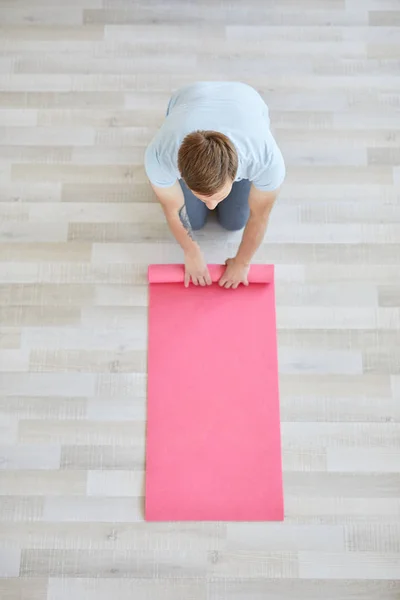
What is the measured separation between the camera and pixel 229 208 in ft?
5.90

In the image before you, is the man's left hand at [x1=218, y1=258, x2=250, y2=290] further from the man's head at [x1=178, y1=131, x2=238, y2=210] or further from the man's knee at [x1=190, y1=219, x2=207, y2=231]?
the man's head at [x1=178, y1=131, x2=238, y2=210]

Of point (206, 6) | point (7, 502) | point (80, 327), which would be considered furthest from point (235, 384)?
point (206, 6)

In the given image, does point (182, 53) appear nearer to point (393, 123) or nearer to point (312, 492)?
point (393, 123)

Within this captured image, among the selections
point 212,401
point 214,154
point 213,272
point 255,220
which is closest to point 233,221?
point 213,272

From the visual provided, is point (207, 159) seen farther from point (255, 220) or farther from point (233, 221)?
point (233, 221)

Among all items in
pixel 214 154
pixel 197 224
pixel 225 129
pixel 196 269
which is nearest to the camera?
pixel 214 154

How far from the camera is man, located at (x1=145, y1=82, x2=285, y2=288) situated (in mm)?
1169

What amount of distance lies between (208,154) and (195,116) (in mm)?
192

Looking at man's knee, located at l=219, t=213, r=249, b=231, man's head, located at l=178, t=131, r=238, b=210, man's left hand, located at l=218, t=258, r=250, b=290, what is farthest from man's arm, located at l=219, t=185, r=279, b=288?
man's head, located at l=178, t=131, r=238, b=210

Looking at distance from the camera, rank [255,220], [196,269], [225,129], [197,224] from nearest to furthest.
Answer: [225,129] → [255,220] → [196,269] → [197,224]

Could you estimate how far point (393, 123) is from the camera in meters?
2.04

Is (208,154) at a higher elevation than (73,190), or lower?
higher

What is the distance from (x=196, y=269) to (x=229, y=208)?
8.3 inches

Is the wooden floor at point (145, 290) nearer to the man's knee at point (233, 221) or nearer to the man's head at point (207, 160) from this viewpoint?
the man's knee at point (233, 221)
